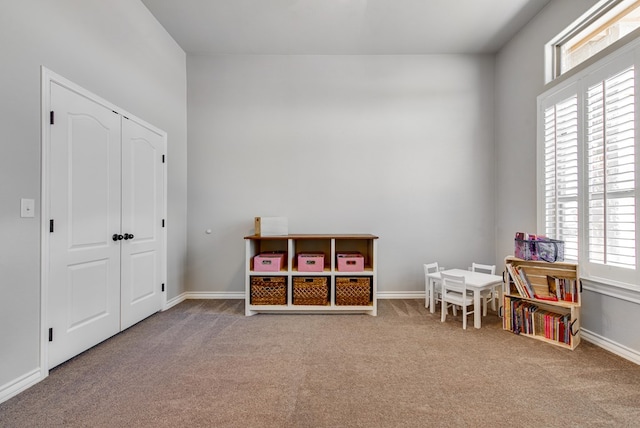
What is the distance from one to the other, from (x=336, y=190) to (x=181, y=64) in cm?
267

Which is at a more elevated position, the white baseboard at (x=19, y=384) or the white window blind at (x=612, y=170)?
the white window blind at (x=612, y=170)

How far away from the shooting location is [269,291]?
125 inches

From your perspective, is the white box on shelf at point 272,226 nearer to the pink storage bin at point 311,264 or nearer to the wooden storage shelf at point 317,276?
the wooden storage shelf at point 317,276

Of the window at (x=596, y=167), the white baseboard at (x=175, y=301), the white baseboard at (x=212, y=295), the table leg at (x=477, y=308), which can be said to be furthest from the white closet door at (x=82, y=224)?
the window at (x=596, y=167)

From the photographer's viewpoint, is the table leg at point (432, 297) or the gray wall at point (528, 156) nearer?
the gray wall at point (528, 156)

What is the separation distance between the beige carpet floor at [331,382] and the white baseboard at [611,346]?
2.5 inches

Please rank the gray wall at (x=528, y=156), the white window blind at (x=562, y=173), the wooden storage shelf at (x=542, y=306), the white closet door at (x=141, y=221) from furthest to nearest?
1. the white closet door at (x=141, y=221)
2. the white window blind at (x=562, y=173)
3. the wooden storage shelf at (x=542, y=306)
4. the gray wall at (x=528, y=156)

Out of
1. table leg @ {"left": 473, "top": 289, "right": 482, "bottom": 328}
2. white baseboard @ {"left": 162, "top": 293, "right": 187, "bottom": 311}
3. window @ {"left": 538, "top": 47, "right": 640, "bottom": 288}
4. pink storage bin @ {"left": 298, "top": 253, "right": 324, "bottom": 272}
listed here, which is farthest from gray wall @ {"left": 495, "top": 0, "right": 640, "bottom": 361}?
white baseboard @ {"left": 162, "top": 293, "right": 187, "bottom": 311}

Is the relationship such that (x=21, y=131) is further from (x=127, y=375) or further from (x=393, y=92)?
(x=393, y=92)

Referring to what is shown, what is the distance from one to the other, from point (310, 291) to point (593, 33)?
3.75 meters

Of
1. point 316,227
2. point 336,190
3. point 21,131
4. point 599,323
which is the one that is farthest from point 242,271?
point 599,323

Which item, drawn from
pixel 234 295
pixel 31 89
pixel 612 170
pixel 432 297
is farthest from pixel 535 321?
pixel 31 89

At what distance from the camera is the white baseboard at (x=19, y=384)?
5.54ft

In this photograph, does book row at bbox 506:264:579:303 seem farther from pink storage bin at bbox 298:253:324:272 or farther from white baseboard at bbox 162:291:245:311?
white baseboard at bbox 162:291:245:311
